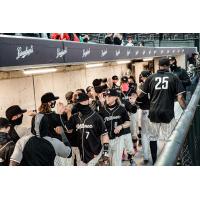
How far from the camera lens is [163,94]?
3908mm

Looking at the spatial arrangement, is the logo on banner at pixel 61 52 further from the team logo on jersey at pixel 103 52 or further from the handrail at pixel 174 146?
the handrail at pixel 174 146

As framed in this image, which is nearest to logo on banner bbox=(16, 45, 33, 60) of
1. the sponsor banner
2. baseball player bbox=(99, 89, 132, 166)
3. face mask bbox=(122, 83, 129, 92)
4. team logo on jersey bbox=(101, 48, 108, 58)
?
the sponsor banner

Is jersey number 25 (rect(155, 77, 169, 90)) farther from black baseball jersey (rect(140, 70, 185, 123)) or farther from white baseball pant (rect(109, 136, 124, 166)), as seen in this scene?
white baseball pant (rect(109, 136, 124, 166))

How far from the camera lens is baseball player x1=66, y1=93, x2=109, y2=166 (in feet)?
12.0

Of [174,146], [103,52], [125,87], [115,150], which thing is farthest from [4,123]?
[103,52]

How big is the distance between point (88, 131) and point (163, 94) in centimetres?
98

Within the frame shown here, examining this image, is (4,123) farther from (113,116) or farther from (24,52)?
(113,116)

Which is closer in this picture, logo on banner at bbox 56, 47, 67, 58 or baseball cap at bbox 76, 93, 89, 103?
baseball cap at bbox 76, 93, 89, 103

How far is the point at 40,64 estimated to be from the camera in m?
4.20

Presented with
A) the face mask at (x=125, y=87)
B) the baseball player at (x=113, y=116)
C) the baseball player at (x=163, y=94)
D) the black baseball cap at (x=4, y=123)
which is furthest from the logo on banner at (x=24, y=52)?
the face mask at (x=125, y=87)

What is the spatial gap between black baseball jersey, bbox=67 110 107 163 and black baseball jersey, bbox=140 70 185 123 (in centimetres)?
71

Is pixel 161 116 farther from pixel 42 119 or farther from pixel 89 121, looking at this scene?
pixel 42 119

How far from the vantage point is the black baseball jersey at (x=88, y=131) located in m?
3.65

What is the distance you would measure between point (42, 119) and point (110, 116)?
141cm
